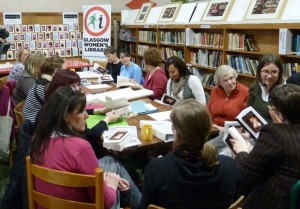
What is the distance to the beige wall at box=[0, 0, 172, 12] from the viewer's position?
789 centimetres

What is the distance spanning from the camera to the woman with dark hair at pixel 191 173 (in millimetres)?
1474

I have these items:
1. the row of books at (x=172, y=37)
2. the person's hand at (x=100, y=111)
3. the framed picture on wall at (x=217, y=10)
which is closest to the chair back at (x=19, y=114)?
the person's hand at (x=100, y=111)

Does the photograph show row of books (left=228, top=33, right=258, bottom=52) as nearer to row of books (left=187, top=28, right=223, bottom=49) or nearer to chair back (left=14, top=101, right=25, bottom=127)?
row of books (left=187, top=28, right=223, bottom=49)

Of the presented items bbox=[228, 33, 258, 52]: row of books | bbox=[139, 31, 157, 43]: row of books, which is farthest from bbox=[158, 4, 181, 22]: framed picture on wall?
bbox=[228, 33, 258, 52]: row of books

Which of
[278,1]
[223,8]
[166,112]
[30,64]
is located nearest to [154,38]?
[223,8]

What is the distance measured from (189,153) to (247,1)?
13.5 ft

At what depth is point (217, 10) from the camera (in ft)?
18.2

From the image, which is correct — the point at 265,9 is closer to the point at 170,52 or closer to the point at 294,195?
the point at 170,52

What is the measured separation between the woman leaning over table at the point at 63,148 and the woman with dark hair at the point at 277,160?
0.72 meters

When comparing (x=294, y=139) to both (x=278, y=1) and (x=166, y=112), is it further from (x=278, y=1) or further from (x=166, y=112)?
(x=278, y=1)

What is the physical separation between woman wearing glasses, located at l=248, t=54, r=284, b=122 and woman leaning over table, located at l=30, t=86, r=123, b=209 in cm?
162

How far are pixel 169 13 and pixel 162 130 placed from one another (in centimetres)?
475

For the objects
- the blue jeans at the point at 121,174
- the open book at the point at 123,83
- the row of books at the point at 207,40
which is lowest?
the blue jeans at the point at 121,174

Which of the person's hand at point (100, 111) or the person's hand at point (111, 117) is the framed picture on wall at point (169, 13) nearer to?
the person's hand at point (100, 111)
